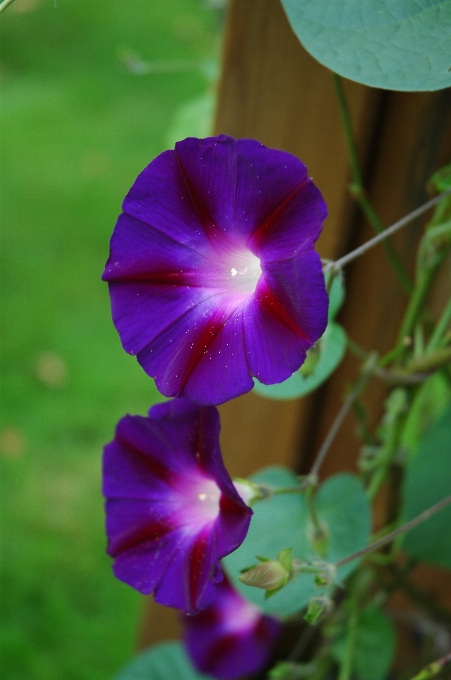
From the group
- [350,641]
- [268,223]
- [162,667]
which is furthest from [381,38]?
[162,667]

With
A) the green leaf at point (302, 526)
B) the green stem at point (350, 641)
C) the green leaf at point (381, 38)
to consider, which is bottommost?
the green stem at point (350, 641)

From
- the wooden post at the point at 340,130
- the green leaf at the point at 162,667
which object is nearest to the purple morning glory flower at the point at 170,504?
the wooden post at the point at 340,130

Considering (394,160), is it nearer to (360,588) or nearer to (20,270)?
(360,588)

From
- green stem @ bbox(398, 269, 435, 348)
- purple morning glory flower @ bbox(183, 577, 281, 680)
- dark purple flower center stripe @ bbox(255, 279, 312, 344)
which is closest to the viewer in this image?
dark purple flower center stripe @ bbox(255, 279, 312, 344)

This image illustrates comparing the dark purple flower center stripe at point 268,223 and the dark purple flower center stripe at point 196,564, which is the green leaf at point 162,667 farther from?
the dark purple flower center stripe at point 268,223

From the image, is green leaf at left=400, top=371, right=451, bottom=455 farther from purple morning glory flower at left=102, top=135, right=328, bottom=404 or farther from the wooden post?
purple morning glory flower at left=102, top=135, right=328, bottom=404

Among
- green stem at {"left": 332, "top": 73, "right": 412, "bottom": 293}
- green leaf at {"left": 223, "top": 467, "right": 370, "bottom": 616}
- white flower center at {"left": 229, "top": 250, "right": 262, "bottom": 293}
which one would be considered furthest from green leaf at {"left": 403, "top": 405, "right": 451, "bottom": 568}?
white flower center at {"left": 229, "top": 250, "right": 262, "bottom": 293}

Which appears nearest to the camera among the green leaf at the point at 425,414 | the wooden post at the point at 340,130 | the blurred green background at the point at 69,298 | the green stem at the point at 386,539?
the green stem at the point at 386,539
